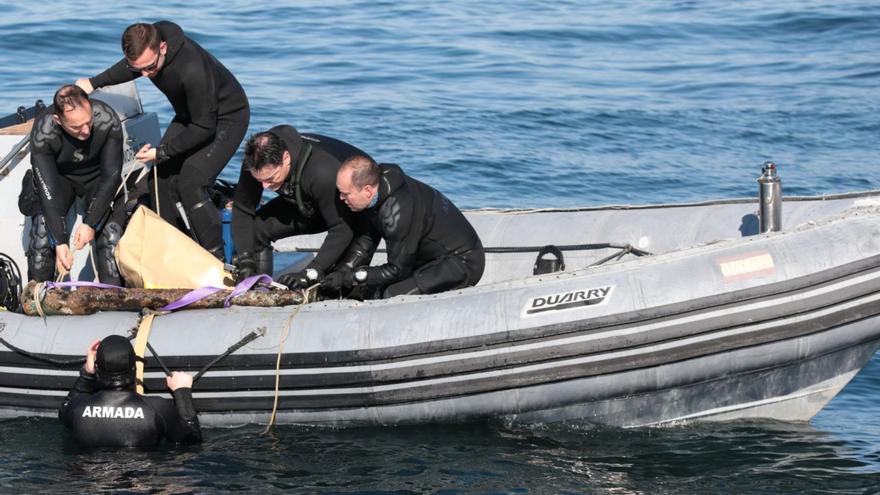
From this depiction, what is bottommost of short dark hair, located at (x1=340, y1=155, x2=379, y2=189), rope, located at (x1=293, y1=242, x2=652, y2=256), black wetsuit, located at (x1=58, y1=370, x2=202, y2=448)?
black wetsuit, located at (x1=58, y1=370, x2=202, y2=448)

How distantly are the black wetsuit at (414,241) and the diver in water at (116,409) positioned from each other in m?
1.16

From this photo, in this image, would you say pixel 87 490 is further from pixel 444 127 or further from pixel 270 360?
pixel 444 127

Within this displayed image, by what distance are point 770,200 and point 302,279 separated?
7.95 ft

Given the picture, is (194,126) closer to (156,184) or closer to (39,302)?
(156,184)

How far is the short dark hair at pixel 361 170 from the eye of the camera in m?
6.32

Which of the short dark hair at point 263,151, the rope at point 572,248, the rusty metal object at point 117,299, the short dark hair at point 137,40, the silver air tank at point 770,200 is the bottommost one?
the rusty metal object at point 117,299

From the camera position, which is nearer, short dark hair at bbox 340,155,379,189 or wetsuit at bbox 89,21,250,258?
short dark hair at bbox 340,155,379,189

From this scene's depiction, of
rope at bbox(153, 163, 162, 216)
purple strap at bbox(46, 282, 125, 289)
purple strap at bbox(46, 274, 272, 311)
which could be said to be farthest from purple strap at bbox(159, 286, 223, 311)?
rope at bbox(153, 163, 162, 216)

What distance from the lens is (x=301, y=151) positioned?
21.9 ft

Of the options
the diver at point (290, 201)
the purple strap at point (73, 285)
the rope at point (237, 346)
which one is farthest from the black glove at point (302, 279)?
the purple strap at point (73, 285)

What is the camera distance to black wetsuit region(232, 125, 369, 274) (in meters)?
6.69

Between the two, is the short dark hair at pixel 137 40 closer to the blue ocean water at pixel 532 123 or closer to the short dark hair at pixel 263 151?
the short dark hair at pixel 263 151

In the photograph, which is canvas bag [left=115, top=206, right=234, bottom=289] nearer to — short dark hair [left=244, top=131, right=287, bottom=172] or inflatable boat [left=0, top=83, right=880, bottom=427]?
inflatable boat [left=0, top=83, right=880, bottom=427]

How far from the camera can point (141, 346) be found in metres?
6.61
